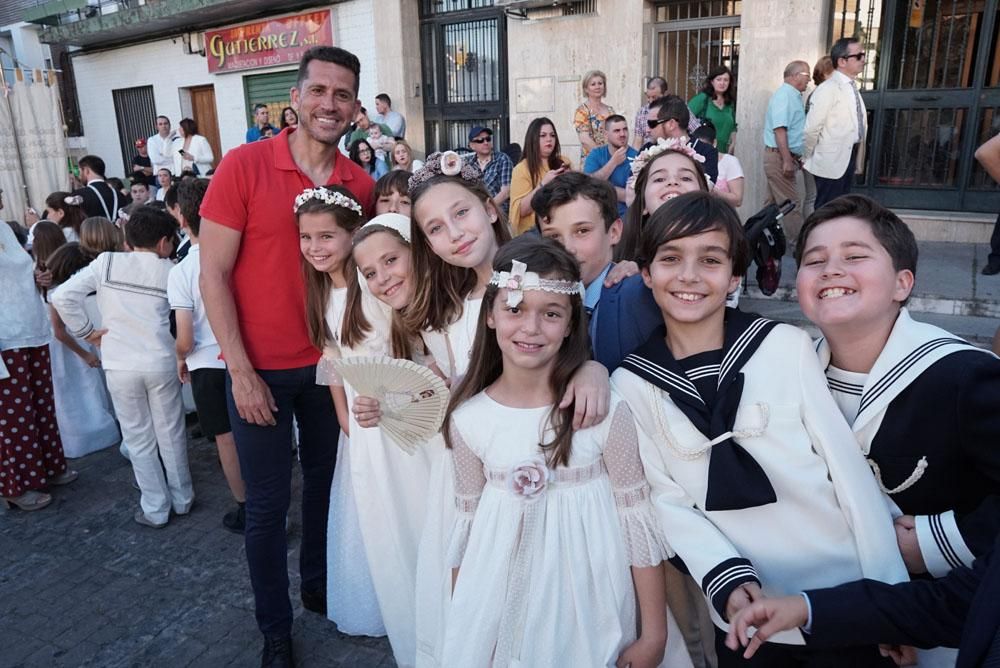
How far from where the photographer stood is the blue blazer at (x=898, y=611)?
59.5 inches

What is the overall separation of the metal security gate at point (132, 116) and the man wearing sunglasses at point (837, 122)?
14.9m

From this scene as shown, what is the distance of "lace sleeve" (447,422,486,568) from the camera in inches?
82.0

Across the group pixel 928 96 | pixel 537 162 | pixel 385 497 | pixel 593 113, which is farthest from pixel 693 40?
pixel 385 497

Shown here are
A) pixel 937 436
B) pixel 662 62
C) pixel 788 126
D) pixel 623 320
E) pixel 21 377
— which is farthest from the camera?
pixel 662 62

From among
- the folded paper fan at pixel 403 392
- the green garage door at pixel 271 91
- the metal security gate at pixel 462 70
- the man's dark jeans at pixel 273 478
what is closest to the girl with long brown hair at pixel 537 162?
the man's dark jeans at pixel 273 478

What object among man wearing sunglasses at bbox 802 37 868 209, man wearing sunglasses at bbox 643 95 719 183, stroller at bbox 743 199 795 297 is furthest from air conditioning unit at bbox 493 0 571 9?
stroller at bbox 743 199 795 297

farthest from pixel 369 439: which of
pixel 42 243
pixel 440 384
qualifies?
pixel 42 243

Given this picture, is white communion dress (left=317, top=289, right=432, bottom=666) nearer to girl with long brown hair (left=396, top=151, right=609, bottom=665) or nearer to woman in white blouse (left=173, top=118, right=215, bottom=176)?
girl with long brown hair (left=396, top=151, right=609, bottom=665)

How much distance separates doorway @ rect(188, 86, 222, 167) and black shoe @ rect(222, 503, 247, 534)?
12815mm

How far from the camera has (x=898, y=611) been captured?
1563 mm

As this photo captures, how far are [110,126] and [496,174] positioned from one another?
47.4 feet

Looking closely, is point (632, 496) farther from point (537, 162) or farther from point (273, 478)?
point (537, 162)

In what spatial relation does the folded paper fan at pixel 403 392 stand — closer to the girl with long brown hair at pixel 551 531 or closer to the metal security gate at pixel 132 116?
the girl with long brown hair at pixel 551 531

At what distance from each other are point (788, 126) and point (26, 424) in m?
7.07
